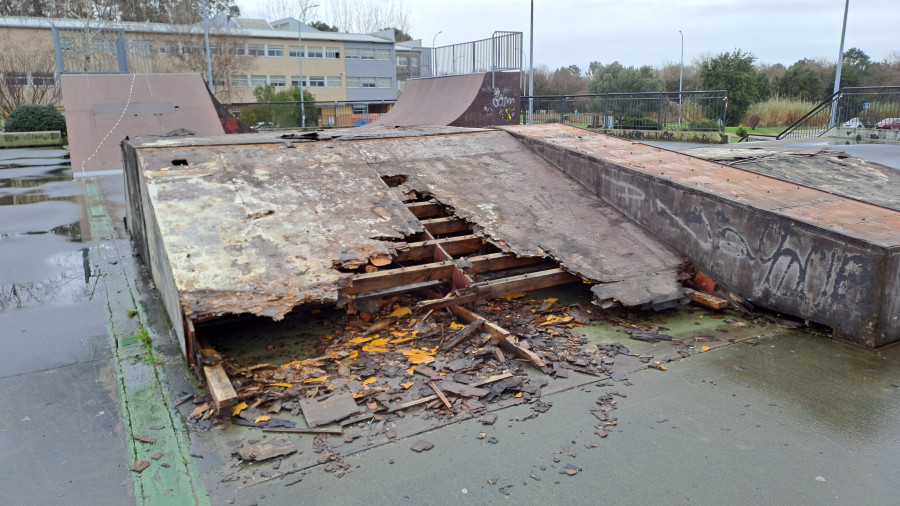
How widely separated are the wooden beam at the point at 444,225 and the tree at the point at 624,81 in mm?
39391

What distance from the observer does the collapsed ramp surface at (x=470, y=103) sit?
16.2 metres

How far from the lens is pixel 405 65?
205 feet

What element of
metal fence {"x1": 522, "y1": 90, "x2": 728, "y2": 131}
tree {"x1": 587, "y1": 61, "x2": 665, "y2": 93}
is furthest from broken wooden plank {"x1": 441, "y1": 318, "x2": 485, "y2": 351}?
tree {"x1": 587, "y1": 61, "x2": 665, "y2": 93}

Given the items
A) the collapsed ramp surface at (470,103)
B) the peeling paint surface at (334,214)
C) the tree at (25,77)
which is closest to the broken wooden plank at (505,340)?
→ the peeling paint surface at (334,214)

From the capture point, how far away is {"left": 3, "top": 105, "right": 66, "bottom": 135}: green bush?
2558 centimetres

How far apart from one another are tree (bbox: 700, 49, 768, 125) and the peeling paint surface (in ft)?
84.9

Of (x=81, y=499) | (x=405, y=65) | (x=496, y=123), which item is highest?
(x=405, y=65)

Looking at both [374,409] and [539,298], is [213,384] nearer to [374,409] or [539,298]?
[374,409]

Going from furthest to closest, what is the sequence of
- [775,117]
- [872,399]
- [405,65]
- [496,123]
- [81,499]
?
[405,65], [775,117], [496,123], [872,399], [81,499]

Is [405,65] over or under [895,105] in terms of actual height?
over

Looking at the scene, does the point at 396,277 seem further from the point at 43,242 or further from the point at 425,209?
the point at 43,242

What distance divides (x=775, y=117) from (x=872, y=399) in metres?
27.4

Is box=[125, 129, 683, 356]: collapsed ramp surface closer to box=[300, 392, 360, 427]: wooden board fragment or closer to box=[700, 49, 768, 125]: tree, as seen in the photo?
box=[300, 392, 360, 427]: wooden board fragment

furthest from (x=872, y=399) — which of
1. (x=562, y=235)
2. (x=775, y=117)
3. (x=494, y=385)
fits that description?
(x=775, y=117)
